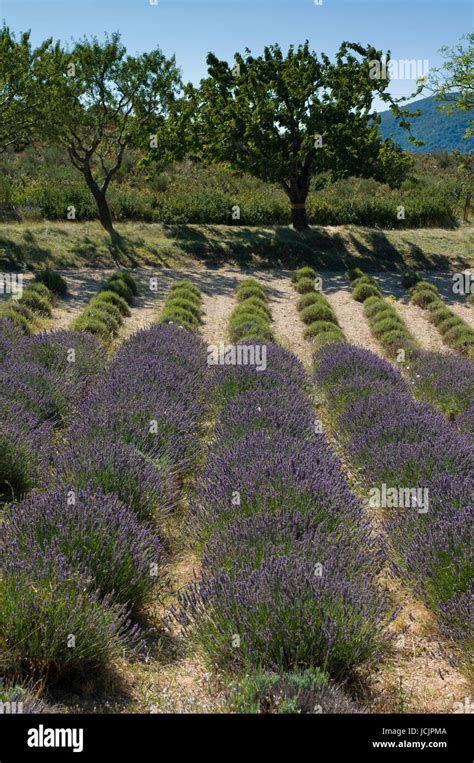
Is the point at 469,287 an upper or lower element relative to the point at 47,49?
lower

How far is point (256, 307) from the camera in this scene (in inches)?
581

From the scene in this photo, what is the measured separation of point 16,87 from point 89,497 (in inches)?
623

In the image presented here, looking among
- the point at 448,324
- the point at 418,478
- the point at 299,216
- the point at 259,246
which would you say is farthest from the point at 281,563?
the point at 299,216

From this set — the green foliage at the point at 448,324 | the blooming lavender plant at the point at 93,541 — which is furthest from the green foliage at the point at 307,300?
the blooming lavender plant at the point at 93,541

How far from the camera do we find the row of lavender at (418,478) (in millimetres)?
3859

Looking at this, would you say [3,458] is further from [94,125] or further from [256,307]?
[94,125]

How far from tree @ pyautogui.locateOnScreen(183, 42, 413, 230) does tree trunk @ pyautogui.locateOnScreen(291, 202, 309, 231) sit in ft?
5.17

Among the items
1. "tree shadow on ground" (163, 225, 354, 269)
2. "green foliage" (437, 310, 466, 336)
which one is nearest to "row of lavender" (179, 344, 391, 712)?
"green foliage" (437, 310, 466, 336)

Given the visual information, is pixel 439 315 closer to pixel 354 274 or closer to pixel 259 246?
pixel 354 274

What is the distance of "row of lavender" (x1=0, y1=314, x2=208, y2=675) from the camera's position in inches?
127

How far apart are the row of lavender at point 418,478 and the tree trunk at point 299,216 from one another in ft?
49.5
